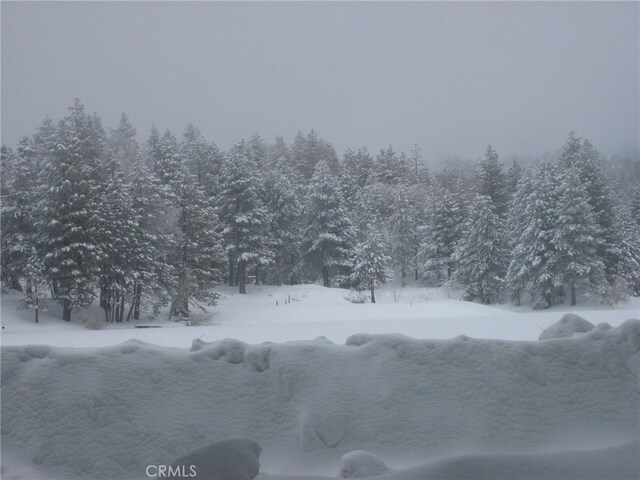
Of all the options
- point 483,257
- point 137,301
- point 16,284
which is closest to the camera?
point 16,284

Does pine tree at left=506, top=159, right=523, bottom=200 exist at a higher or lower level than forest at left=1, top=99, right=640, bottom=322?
higher

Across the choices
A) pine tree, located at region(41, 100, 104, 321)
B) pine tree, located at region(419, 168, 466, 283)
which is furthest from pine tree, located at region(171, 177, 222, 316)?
pine tree, located at region(419, 168, 466, 283)

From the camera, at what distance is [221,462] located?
422 cm

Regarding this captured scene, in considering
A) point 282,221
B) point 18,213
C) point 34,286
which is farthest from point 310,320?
point 282,221

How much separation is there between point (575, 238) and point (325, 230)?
63.2ft

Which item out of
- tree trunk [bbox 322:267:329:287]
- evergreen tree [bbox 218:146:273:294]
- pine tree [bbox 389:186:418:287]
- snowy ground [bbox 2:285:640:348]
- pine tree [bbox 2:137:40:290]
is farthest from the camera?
pine tree [bbox 389:186:418:287]

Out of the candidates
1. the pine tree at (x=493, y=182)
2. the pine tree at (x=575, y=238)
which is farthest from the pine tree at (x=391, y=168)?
the pine tree at (x=575, y=238)

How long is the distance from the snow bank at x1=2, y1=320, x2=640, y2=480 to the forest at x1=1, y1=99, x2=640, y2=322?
62.9 feet

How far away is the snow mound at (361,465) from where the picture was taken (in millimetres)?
4098

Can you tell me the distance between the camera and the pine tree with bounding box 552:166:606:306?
26938mm

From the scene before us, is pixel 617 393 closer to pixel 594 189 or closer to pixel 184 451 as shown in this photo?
pixel 184 451

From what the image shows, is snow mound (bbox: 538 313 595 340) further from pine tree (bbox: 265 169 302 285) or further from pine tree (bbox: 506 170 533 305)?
pine tree (bbox: 265 169 302 285)

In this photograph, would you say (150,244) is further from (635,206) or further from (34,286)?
(635,206)

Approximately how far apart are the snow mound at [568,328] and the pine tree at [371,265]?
96.7ft
